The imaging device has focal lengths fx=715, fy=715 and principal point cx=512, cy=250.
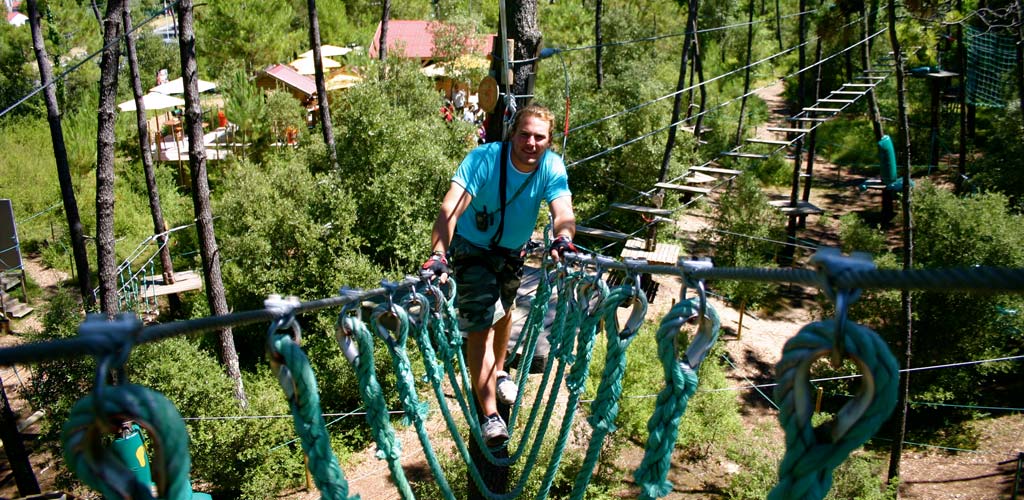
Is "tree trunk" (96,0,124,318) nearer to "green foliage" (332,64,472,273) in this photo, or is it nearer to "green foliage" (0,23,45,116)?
"green foliage" (332,64,472,273)

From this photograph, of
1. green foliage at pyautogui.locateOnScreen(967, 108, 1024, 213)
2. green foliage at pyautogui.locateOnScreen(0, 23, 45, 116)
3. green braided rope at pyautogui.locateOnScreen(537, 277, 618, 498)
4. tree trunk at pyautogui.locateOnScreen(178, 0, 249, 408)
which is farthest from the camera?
green foliage at pyautogui.locateOnScreen(0, 23, 45, 116)

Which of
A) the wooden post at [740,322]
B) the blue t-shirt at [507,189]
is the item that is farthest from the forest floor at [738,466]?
the blue t-shirt at [507,189]

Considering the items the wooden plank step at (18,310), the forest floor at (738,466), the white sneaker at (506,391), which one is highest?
the white sneaker at (506,391)

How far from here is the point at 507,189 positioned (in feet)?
11.2

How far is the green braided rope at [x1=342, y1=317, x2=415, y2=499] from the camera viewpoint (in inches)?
69.9

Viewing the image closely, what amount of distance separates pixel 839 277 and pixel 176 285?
1357cm

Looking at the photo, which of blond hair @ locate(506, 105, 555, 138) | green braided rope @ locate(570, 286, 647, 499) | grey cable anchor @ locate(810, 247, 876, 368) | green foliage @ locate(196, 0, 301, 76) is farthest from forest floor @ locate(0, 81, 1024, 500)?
Answer: green foliage @ locate(196, 0, 301, 76)

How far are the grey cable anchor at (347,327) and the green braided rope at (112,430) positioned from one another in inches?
29.5

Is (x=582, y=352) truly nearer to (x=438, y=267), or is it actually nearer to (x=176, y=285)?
(x=438, y=267)

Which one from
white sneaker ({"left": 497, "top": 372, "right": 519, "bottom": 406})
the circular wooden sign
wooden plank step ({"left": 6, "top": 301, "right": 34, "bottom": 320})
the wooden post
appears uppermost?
the circular wooden sign

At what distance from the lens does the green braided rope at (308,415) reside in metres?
1.36

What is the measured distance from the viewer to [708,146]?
22.5m

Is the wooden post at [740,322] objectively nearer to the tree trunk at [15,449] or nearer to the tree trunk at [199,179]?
the tree trunk at [199,179]

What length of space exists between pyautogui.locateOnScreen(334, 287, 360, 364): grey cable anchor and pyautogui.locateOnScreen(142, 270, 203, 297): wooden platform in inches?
466
